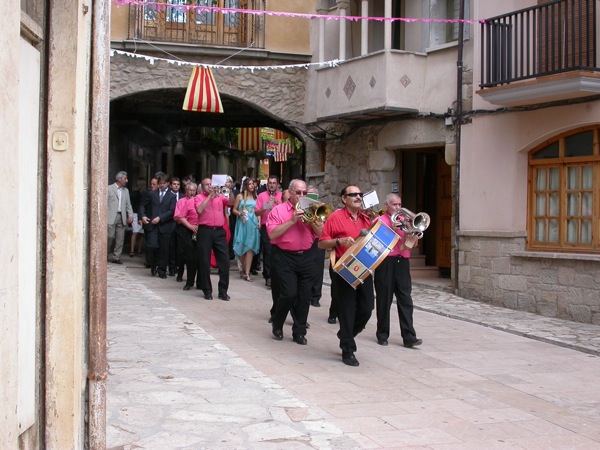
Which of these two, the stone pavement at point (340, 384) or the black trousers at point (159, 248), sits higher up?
the black trousers at point (159, 248)

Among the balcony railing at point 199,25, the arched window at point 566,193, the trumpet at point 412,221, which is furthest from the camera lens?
the balcony railing at point 199,25

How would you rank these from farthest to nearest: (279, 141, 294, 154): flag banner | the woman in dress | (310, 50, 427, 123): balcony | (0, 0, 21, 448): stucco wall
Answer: (279, 141, 294, 154): flag banner
the woman in dress
(310, 50, 427, 123): balcony
(0, 0, 21, 448): stucco wall

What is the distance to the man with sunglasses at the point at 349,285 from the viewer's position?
25.9 ft

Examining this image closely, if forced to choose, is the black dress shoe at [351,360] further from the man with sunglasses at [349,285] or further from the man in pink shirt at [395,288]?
the man in pink shirt at [395,288]

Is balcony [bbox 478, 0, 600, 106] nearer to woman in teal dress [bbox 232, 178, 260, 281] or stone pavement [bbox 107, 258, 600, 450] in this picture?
stone pavement [bbox 107, 258, 600, 450]

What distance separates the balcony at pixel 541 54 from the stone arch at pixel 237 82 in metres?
6.01

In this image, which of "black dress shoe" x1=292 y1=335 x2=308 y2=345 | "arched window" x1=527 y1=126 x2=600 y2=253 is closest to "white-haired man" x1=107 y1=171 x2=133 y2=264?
"arched window" x1=527 y1=126 x2=600 y2=253

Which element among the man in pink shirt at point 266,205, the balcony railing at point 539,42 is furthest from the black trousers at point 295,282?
the balcony railing at point 539,42

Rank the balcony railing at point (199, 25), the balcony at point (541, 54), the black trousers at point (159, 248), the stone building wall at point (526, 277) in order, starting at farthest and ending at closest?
the balcony railing at point (199, 25), the black trousers at point (159, 248), the stone building wall at point (526, 277), the balcony at point (541, 54)

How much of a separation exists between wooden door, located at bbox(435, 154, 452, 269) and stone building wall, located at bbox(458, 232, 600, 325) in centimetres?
248

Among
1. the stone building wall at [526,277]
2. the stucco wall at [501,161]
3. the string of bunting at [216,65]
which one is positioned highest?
the string of bunting at [216,65]

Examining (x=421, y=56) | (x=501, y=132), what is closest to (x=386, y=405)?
(x=501, y=132)

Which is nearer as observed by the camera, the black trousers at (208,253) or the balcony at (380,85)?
the black trousers at (208,253)

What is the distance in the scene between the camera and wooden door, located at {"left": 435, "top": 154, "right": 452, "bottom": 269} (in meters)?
16.2
